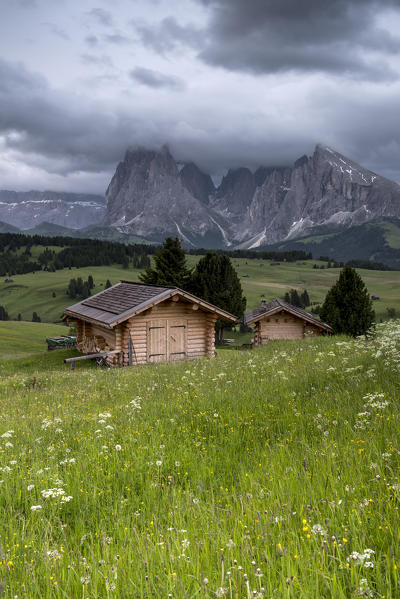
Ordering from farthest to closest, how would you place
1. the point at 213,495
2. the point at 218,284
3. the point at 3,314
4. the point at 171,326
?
1. the point at 3,314
2. the point at 218,284
3. the point at 171,326
4. the point at 213,495

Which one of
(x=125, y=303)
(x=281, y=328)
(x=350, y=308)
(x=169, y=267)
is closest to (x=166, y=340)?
(x=125, y=303)

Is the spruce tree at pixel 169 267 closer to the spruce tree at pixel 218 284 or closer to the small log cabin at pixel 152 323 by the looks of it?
the spruce tree at pixel 218 284

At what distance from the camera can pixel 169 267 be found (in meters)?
58.2

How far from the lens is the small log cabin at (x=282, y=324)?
154 feet

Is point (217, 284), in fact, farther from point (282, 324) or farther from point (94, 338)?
point (94, 338)

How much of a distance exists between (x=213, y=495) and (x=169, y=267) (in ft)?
179

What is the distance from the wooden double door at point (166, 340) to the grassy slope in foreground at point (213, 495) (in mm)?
18776

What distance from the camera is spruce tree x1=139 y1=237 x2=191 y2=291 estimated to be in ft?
A: 188

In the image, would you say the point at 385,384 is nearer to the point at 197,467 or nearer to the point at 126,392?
the point at 197,467

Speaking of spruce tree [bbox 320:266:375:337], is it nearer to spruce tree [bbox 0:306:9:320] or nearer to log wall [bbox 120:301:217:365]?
log wall [bbox 120:301:217:365]

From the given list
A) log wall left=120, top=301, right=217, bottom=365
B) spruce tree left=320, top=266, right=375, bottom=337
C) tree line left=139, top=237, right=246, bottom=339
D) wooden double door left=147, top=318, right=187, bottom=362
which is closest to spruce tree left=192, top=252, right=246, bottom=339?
tree line left=139, top=237, right=246, bottom=339

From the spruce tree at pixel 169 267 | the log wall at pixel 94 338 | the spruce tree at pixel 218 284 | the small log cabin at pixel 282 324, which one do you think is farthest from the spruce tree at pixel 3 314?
the small log cabin at pixel 282 324

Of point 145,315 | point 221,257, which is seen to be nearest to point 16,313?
point 221,257

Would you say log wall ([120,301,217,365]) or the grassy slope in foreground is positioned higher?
the grassy slope in foreground
